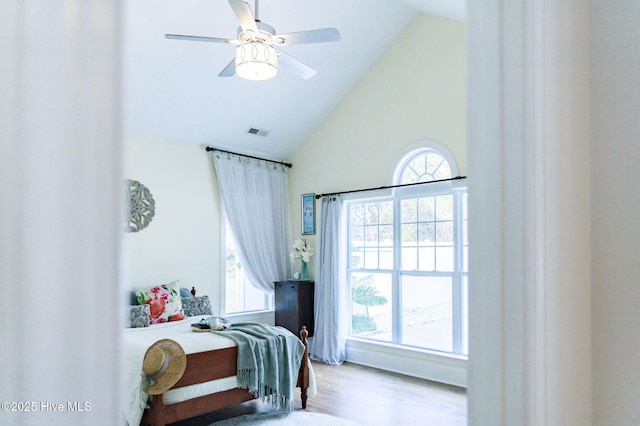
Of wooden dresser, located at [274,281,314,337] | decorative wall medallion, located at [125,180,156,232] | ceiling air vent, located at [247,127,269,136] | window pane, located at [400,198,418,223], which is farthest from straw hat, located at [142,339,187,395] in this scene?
ceiling air vent, located at [247,127,269,136]

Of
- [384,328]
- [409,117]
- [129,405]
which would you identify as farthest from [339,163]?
[129,405]

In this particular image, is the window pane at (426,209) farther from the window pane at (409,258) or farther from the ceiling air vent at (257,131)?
the ceiling air vent at (257,131)

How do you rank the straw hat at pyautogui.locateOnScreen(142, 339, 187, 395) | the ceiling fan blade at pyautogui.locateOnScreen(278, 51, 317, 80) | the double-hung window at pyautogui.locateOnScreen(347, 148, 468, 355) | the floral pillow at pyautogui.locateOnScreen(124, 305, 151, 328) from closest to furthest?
the straw hat at pyautogui.locateOnScreen(142, 339, 187, 395) → the ceiling fan blade at pyautogui.locateOnScreen(278, 51, 317, 80) → the floral pillow at pyautogui.locateOnScreen(124, 305, 151, 328) → the double-hung window at pyautogui.locateOnScreen(347, 148, 468, 355)

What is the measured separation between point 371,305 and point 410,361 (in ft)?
2.82

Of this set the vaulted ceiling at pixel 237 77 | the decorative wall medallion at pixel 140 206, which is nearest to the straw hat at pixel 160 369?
the decorative wall medallion at pixel 140 206

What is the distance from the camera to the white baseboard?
4.45 metres

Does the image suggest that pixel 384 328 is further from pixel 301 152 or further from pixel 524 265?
pixel 524 265

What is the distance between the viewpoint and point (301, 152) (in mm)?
6316

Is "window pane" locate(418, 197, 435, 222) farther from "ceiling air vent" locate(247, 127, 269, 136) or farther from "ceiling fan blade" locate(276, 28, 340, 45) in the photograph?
"ceiling fan blade" locate(276, 28, 340, 45)

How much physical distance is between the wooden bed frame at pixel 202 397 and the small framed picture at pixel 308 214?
2785 millimetres

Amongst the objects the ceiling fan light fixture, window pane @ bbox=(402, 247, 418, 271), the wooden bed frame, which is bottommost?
the wooden bed frame

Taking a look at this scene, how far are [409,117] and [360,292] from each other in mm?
2262

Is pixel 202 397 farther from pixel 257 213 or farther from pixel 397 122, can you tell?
pixel 397 122

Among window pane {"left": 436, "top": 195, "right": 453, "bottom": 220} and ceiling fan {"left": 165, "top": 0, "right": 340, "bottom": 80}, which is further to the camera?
window pane {"left": 436, "top": 195, "right": 453, "bottom": 220}
